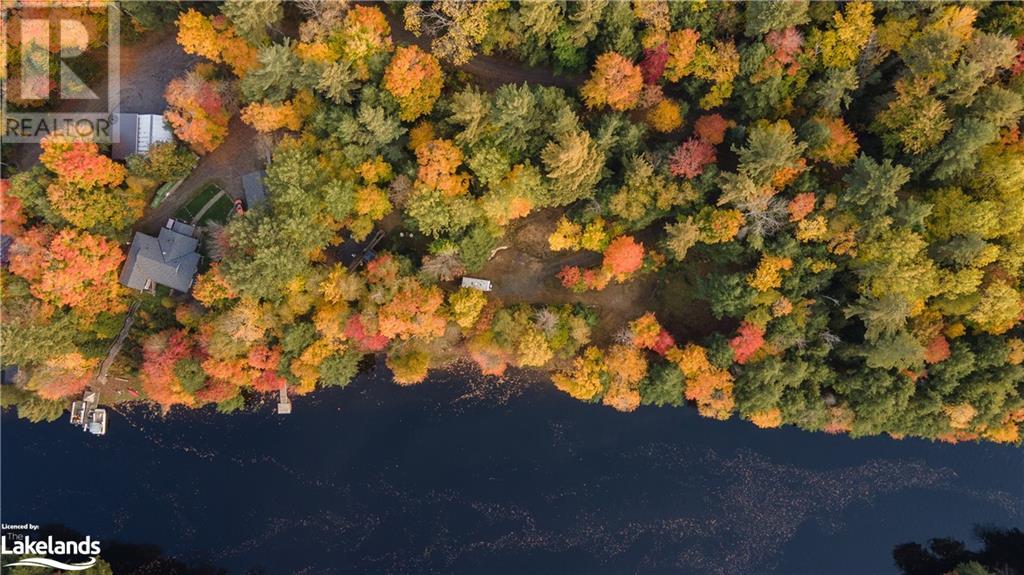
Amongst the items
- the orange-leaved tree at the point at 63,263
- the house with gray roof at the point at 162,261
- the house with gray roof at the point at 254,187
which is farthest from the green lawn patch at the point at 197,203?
the orange-leaved tree at the point at 63,263

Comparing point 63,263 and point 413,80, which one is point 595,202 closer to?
point 413,80

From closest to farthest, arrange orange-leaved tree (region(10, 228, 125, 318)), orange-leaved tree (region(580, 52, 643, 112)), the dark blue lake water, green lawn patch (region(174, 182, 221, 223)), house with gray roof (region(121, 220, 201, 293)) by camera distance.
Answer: orange-leaved tree (region(580, 52, 643, 112)) < orange-leaved tree (region(10, 228, 125, 318)) < house with gray roof (region(121, 220, 201, 293)) < green lawn patch (region(174, 182, 221, 223)) < the dark blue lake water

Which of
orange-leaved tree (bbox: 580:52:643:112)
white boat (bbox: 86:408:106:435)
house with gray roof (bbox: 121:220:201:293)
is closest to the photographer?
orange-leaved tree (bbox: 580:52:643:112)

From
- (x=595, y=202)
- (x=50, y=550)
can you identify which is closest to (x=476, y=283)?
(x=595, y=202)

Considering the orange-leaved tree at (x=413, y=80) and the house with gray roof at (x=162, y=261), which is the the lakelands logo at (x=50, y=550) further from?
the orange-leaved tree at (x=413, y=80)

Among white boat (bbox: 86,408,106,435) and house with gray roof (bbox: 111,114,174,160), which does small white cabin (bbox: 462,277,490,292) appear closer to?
house with gray roof (bbox: 111,114,174,160)

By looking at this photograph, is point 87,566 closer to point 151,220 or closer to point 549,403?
point 151,220

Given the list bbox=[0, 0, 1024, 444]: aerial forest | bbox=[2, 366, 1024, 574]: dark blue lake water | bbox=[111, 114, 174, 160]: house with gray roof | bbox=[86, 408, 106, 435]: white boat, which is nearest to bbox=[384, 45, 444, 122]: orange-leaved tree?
bbox=[0, 0, 1024, 444]: aerial forest
